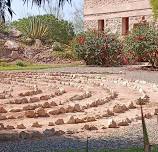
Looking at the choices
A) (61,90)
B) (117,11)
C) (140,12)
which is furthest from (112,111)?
(117,11)

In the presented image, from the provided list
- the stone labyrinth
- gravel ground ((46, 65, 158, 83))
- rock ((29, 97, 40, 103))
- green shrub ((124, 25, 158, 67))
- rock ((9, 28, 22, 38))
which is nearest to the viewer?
→ the stone labyrinth

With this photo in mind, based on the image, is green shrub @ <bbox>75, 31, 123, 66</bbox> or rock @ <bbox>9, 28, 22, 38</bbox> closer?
green shrub @ <bbox>75, 31, 123, 66</bbox>

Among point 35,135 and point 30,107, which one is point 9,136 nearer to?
point 35,135

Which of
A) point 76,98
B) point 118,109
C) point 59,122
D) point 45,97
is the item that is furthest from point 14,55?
point 59,122

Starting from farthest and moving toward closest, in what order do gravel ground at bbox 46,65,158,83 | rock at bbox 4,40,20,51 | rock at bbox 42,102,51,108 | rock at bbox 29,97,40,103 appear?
1. rock at bbox 4,40,20,51
2. gravel ground at bbox 46,65,158,83
3. rock at bbox 29,97,40,103
4. rock at bbox 42,102,51,108

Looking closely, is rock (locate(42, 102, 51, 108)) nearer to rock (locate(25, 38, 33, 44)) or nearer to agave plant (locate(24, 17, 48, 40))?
rock (locate(25, 38, 33, 44))

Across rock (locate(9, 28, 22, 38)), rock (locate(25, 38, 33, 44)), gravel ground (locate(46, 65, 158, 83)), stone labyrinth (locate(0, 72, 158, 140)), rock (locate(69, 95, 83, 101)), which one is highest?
rock (locate(9, 28, 22, 38))

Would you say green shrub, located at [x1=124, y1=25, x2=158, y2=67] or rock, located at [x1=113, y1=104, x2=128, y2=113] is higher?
green shrub, located at [x1=124, y1=25, x2=158, y2=67]

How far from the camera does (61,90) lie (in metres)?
10.2

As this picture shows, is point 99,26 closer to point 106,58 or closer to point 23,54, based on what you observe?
point 23,54

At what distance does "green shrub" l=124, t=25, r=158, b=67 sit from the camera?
18172mm

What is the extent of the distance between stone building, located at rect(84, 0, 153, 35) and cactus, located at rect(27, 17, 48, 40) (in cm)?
327

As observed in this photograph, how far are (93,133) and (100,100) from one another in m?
2.57

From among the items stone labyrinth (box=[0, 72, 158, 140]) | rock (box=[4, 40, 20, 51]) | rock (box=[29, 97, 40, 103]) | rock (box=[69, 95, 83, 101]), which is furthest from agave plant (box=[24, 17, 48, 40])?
rock (box=[29, 97, 40, 103])
